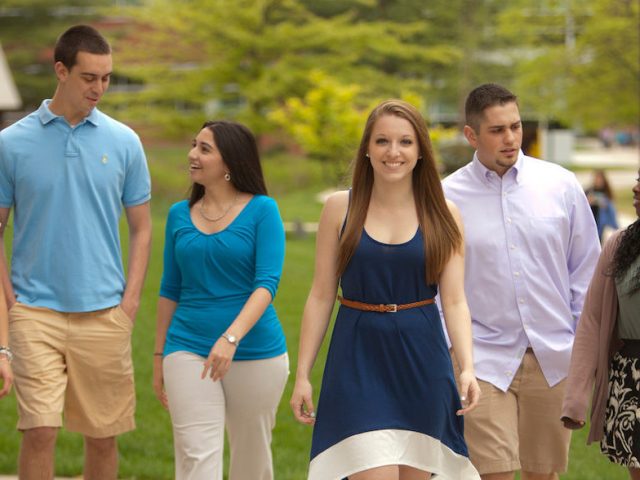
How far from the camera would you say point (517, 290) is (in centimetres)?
586

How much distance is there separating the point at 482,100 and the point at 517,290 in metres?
0.90

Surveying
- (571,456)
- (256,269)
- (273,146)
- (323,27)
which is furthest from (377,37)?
(256,269)

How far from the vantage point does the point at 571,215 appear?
235 inches

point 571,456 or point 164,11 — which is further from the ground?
point 164,11

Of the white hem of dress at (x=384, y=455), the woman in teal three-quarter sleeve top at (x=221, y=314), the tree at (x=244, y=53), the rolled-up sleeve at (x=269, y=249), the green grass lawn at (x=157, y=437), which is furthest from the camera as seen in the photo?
the tree at (x=244, y=53)

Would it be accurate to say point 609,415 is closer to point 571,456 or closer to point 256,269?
point 256,269

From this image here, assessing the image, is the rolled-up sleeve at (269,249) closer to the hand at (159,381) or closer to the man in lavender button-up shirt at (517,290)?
the hand at (159,381)

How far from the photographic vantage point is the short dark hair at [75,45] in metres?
5.96

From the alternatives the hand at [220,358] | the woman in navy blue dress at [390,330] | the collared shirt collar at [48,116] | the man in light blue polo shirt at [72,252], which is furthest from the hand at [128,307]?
the woman in navy blue dress at [390,330]

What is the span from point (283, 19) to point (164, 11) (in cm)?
636

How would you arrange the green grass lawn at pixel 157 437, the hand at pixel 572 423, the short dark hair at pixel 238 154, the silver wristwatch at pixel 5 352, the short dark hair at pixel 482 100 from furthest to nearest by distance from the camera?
the green grass lawn at pixel 157 437
the short dark hair at pixel 238 154
the short dark hair at pixel 482 100
the silver wristwatch at pixel 5 352
the hand at pixel 572 423

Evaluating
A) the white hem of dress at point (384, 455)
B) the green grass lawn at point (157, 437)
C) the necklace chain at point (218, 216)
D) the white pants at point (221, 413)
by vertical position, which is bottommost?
the green grass lawn at point (157, 437)

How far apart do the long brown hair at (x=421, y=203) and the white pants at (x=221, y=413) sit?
3.79ft

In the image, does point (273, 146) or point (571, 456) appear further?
point (273, 146)
